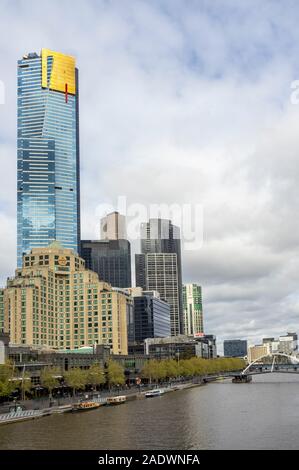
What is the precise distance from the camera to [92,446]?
7131cm

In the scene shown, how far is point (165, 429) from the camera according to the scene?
85312mm

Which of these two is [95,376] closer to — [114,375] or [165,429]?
[114,375]

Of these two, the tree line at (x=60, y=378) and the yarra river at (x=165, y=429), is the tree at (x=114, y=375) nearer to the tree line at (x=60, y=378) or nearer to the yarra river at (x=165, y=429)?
the tree line at (x=60, y=378)

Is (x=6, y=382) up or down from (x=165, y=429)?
up

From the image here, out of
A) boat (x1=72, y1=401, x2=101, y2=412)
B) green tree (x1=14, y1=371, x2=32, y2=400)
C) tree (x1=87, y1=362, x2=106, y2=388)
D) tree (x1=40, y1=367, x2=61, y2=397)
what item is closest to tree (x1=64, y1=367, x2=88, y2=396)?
tree (x1=40, y1=367, x2=61, y2=397)

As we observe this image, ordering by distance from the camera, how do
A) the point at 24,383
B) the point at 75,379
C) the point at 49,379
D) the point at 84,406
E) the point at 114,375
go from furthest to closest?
the point at 114,375, the point at 75,379, the point at 49,379, the point at 24,383, the point at 84,406

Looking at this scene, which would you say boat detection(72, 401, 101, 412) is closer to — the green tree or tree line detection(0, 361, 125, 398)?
tree line detection(0, 361, 125, 398)

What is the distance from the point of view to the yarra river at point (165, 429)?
7269 cm

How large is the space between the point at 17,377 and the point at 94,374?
31170mm

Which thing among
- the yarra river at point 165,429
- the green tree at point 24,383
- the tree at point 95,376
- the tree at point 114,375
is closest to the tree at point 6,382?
the green tree at point 24,383

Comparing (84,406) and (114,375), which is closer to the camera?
(84,406)

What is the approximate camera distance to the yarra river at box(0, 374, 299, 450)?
72.7 meters

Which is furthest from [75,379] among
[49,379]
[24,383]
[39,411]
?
[39,411]
